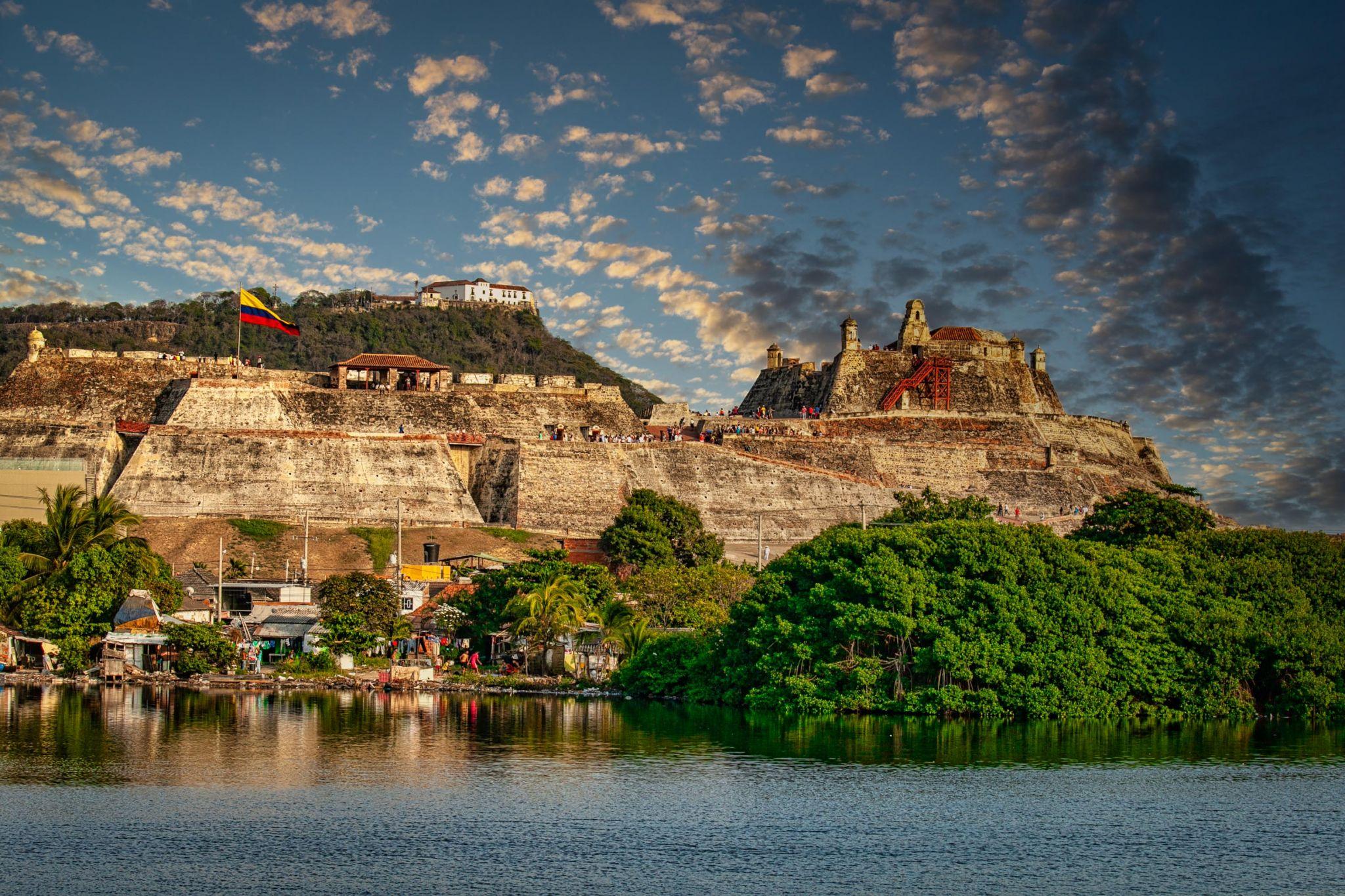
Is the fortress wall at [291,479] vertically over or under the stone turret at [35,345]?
under

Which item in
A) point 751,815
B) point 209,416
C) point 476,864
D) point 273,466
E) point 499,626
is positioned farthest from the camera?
point 209,416

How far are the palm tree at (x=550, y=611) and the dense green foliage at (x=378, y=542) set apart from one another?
10.1 m

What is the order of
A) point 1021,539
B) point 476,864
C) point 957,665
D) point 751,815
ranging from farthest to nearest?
point 1021,539
point 957,665
point 751,815
point 476,864

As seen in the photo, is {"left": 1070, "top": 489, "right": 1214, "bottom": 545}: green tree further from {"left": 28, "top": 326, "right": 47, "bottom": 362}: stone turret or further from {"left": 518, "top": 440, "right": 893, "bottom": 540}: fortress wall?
{"left": 28, "top": 326, "right": 47, "bottom": 362}: stone turret

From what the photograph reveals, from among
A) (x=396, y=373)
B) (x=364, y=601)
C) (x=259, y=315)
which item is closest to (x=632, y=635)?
(x=364, y=601)

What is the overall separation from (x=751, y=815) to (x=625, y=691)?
657 inches

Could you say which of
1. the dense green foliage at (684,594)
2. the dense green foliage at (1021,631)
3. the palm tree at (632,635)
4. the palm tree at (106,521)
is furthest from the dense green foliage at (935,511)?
the palm tree at (106,521)

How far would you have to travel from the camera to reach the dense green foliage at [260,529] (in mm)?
52250

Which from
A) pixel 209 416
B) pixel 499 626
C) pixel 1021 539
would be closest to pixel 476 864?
pixel 1021 539

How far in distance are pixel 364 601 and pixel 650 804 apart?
20965 millimetres

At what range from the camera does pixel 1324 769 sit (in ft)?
92.0

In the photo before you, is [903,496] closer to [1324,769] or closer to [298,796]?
[1324,769]

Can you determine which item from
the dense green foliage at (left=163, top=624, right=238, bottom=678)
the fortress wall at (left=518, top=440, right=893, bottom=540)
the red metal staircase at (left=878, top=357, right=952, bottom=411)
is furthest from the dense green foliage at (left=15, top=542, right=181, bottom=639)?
the red metal staircase at (left=878, top=357, right=952, bottom=411)

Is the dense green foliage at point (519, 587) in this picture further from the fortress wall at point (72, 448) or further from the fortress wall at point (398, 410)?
the fortress wall at point (398, 410)
